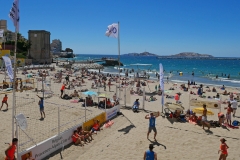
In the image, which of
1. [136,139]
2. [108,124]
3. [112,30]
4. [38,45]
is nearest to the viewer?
[136,139]

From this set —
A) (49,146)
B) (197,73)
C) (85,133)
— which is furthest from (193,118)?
(197,73)

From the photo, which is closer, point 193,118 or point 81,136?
point 81,136

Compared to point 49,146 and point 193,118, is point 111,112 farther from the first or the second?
A: point 49,146

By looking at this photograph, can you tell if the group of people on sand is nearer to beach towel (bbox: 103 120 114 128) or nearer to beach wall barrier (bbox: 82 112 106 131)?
beach wall barrier (bbox: 82 112 106 131)

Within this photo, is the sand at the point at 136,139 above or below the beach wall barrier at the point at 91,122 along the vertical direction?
below

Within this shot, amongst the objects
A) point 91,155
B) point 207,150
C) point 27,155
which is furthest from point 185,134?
point 27,155

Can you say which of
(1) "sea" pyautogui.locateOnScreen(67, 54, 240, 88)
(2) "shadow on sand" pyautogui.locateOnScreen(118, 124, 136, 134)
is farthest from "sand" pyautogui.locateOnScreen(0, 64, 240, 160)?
(1) "sea" pyautogui.locateOnScreen(67, 54, 240, 88)

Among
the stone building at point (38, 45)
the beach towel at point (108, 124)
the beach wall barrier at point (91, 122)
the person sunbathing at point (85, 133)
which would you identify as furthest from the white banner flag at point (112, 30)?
the stone building at point (38, 45)

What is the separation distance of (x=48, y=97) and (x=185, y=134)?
1153cm

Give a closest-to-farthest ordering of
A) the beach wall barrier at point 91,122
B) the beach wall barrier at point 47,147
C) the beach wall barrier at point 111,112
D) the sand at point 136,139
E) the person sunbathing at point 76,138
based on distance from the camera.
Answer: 1. the beach wall barrier at point 47,147
2. the sand at point 136,139
3. the person sunbathing at point 76,138
4. the beach wall barrier at point 91,122
5. the beach wall barrier at point 111,112

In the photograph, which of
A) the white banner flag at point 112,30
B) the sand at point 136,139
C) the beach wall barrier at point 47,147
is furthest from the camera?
the white banner flag at point 112,30

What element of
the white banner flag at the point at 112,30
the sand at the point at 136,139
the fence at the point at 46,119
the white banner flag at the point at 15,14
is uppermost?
the white banner flag at the point at 112,30

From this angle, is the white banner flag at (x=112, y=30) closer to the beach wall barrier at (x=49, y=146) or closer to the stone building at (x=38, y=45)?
the beach wall barrier at (x=49, y=146)

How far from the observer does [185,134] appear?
9.82 meters
